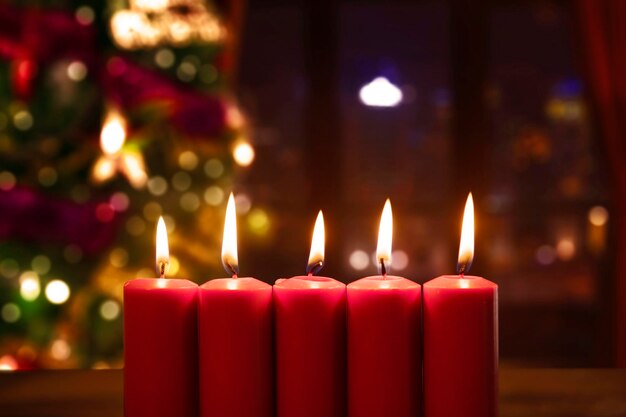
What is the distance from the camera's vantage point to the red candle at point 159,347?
0.61 meters

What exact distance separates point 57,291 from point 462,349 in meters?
1.95

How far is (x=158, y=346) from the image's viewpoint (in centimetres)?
61

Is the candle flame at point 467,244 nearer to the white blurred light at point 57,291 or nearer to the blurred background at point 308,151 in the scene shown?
the blurred background at point 308,151

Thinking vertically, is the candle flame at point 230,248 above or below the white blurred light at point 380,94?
below

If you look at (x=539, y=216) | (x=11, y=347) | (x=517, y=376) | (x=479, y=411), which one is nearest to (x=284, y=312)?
(x=479, y=411)

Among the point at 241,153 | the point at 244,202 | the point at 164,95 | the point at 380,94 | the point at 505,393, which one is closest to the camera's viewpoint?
the point at 505,393

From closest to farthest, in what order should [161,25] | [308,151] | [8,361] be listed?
[8,361] → [161,25] → [308,151]

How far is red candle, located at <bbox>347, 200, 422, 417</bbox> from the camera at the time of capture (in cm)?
59

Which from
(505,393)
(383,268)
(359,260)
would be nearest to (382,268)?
(383,268)

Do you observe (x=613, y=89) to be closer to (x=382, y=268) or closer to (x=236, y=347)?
(x=382, y=268)

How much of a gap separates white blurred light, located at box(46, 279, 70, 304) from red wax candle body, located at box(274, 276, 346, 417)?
186 cm

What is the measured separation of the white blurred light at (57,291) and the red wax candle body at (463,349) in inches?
75.8

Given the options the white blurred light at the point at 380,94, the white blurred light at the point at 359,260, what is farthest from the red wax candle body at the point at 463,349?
the white blurred light at the point at 380,94

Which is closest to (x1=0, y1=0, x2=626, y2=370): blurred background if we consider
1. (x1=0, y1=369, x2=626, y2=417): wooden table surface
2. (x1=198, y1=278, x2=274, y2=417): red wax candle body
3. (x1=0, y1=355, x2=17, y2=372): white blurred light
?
(x1=0, y1=355, x2=17, y2=372): white blurred light
